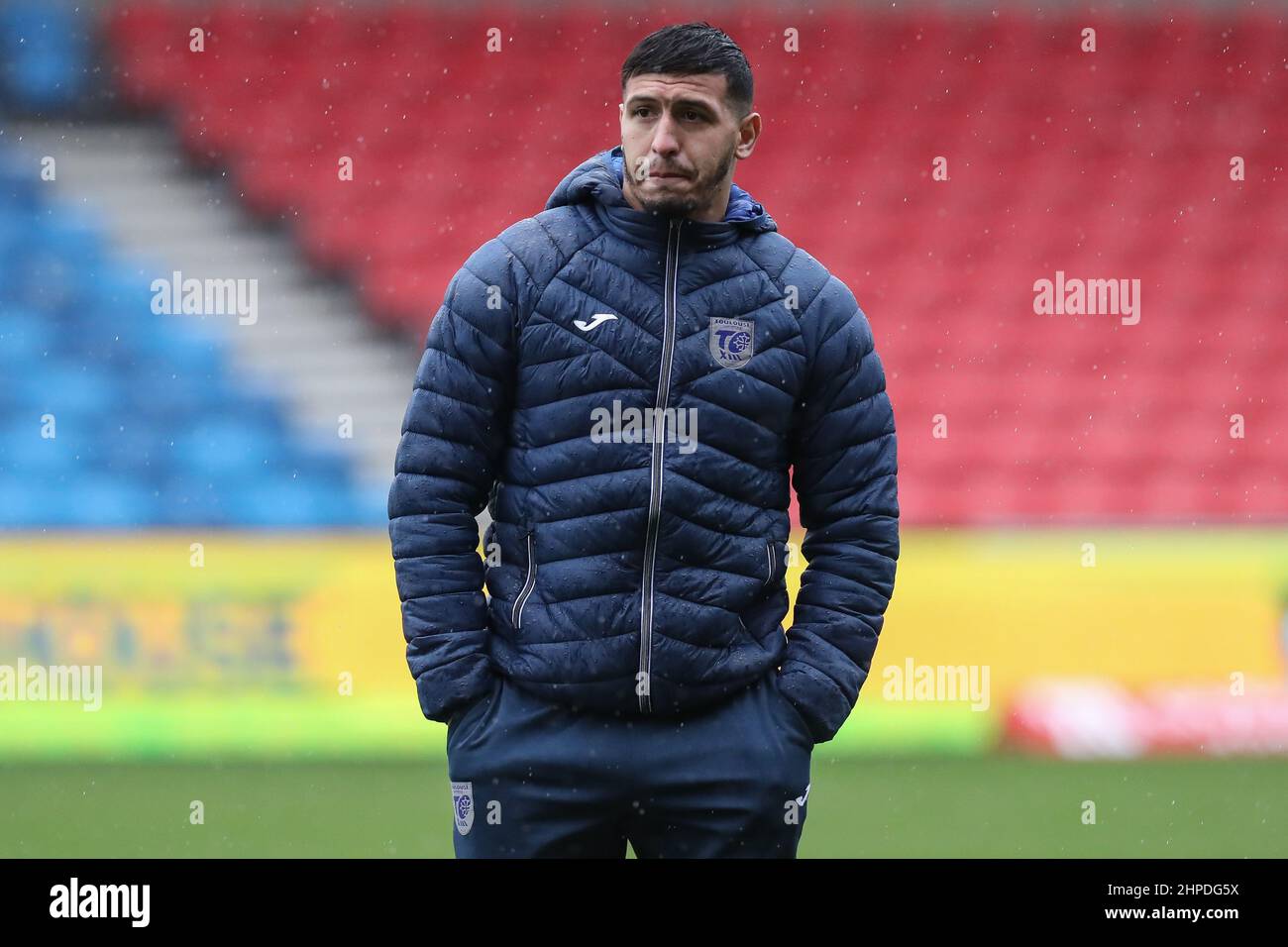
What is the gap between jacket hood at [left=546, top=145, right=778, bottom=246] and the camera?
74.6 inches

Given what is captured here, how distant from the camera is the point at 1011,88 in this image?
24.9 feet

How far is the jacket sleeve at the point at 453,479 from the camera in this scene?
1.85 meters

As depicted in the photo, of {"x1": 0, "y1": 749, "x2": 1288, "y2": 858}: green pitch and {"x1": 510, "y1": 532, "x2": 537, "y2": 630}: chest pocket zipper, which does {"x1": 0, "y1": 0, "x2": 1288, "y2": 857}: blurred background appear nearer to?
{"x1": 0, "y1": 749, "x2": 1288, "y2": 858}: green pitch

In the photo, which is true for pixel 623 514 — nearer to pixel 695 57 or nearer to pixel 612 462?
pixel 612 462

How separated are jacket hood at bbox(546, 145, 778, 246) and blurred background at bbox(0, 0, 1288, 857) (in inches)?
119

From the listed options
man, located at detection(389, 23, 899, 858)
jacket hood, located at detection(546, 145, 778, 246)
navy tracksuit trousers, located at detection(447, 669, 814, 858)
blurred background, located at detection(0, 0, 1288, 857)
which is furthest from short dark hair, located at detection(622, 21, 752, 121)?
blurred background, located at detection(0, 0, 1288, 857)

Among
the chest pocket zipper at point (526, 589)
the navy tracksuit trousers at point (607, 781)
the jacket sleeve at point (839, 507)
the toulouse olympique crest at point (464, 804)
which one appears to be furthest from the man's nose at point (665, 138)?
the toulouse olympique crest at point (464, 804)

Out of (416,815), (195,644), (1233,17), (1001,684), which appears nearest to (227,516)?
(195,644)

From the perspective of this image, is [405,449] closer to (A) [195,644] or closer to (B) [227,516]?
(A) [195,644]

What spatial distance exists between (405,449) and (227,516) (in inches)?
184

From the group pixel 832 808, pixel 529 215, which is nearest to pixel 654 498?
pixel 832 808

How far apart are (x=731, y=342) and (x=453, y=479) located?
36 cm

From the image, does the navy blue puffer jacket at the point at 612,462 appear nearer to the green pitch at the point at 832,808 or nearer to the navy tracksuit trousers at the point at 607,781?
the navy tracksuit trousers at the point at 607,781

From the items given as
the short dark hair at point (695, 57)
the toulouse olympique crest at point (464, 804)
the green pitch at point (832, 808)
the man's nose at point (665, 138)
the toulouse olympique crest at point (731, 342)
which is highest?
the short dark hair at point (695, 57)
